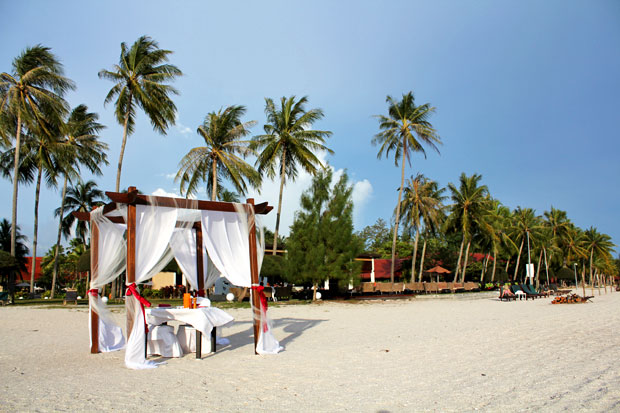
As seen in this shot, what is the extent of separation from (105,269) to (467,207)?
34988 mm

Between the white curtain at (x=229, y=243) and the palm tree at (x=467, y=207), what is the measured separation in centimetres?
3262

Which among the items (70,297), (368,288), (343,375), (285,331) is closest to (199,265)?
(285,331)

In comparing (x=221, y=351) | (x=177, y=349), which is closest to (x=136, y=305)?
(x=177, y=349)

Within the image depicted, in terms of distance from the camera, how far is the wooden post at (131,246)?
6.64m

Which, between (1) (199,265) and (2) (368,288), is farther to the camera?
(2) (368,288)

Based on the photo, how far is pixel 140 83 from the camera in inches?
844

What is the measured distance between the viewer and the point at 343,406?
13.6ft

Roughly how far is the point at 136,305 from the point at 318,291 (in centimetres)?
1814

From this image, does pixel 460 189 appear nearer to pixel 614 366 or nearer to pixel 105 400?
pixel 614 366

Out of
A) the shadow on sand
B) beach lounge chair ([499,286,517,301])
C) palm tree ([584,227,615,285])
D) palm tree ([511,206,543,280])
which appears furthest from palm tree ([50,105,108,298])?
palm tree ([584,227,615,285])

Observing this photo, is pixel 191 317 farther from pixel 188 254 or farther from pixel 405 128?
pixel 405 128

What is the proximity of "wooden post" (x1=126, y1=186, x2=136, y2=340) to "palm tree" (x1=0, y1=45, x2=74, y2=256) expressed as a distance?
16952 millimetres

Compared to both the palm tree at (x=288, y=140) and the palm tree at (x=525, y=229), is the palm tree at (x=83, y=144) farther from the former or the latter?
the palm tree at (x=525, y=229)

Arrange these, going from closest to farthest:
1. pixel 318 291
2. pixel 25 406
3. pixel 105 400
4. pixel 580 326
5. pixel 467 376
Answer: pixel 25 406, pixel 105 400, pixel 467 376, pixel 580 326, pixel 318 291
